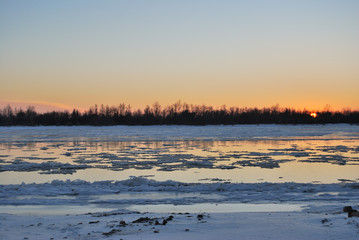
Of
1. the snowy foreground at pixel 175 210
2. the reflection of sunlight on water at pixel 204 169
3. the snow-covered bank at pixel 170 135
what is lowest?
the snowy foreground at pixel 175 210

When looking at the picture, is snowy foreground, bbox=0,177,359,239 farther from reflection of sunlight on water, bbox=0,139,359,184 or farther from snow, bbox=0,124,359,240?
reflection of sunlight on water, bbox=0,139,359,184

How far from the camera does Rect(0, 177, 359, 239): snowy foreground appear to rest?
21.5 feet

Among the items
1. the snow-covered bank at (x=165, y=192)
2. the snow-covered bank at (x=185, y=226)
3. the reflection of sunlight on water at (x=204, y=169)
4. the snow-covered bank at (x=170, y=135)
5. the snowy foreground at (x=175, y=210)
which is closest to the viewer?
the snow-covered bank at (x=185, y=226)

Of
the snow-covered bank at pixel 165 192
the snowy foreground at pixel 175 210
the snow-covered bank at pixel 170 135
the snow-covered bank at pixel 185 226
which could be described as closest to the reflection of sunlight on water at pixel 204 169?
the snow-covered bank at pixel 165 192

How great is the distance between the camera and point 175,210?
28.5 feet

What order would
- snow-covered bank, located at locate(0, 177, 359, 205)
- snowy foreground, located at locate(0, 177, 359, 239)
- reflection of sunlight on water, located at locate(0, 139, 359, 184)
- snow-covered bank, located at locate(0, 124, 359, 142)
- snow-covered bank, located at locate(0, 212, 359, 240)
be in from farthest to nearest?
snow-covered bank, located at locate(0, 124, 359, 142), reflection of sunlight on water, located at locate(0, 139, 359, 184), snow-covered bank, located at locate(0, 177, 359, 205), snowy foreground, located at locate(0, 177, 359, 239), snow-covered bank, located at locate(0, 212, 359, 240)

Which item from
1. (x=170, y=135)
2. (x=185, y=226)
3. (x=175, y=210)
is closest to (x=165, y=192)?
(x=175, y=210)

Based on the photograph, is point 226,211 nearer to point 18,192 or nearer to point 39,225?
point 39,225

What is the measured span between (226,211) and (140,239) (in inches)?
111

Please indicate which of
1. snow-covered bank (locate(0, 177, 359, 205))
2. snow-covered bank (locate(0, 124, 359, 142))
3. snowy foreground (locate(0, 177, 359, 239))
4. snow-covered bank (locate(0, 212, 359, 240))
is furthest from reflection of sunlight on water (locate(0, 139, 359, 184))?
snow-covered bank (locate(0, 124, 359, 142))

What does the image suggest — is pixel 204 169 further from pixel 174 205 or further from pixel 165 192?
pixel 174 205

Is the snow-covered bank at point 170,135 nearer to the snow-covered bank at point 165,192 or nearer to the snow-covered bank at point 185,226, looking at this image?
the snow-covered bank at point 165,192

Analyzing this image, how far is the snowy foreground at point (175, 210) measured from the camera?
6.57 meters

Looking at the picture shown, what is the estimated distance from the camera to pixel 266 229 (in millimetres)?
6652
